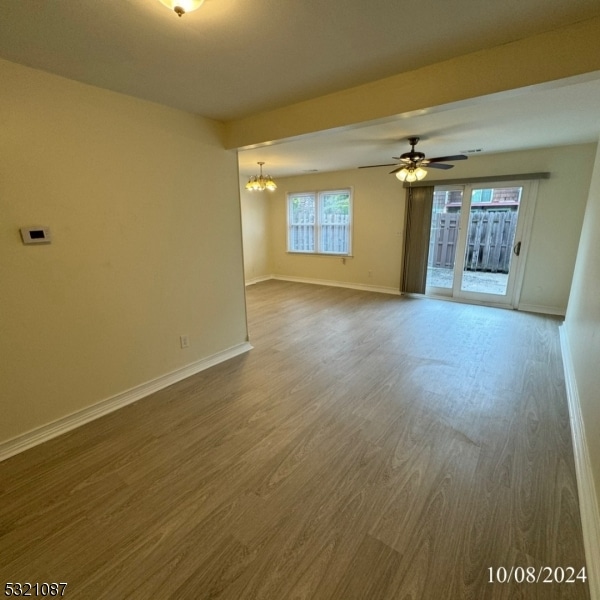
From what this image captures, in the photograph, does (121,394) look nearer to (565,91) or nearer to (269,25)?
(269,25)

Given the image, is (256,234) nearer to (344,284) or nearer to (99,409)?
(344,284)

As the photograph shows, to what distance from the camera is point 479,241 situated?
5.26 meters

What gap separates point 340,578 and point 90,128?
123 inches

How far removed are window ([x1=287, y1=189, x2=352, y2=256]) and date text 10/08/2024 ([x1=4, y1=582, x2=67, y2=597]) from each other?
6.34 metres

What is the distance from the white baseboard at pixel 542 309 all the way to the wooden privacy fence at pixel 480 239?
0.68m

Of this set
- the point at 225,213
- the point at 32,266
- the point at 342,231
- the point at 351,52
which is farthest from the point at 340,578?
the point at 342,231

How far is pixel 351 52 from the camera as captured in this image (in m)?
1.79

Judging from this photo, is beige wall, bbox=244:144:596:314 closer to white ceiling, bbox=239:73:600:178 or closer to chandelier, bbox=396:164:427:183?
white ceiling, bbox=239:73:600:178

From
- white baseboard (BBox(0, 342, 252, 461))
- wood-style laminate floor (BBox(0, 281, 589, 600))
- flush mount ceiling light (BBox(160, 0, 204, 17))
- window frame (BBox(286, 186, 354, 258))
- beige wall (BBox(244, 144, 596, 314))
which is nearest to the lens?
flush mount ceiling light (BBox(160, 0, 204, 17))

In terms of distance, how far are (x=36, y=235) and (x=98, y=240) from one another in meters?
Result: 0.37

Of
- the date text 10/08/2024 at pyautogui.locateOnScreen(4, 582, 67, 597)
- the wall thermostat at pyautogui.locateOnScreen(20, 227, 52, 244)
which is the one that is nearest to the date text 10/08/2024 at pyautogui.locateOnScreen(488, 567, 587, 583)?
the date text 10/08/2024 at pyautogui.locateOnScreen(4, 582, 67, 597)

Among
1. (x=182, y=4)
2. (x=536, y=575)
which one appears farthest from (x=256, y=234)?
(x=536, y=575)

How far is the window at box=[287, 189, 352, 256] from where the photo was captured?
6754mm

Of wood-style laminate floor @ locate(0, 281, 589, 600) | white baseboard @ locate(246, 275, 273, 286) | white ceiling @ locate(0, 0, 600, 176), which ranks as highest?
Result: white ceiling @ locate(0, 0, 600, 176)
